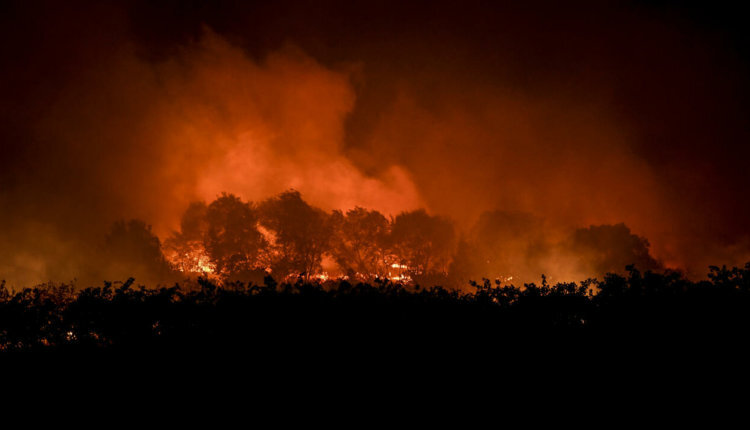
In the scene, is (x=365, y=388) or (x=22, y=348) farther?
(x=22, y=348)

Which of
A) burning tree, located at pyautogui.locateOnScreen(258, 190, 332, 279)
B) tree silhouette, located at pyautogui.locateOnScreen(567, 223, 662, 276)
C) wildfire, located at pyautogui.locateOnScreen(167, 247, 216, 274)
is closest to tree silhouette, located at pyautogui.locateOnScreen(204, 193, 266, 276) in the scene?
wildfire, located at pyautogui.locateOnScreen(167, 247, 216, 274)

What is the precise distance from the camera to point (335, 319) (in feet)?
20.5

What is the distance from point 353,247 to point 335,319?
35613 mm

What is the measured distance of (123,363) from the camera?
603 centimetres

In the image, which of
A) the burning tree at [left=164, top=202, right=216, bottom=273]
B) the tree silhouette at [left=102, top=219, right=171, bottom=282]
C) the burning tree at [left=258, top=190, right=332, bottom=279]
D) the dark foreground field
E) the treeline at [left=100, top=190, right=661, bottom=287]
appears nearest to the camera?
the dark foreground field

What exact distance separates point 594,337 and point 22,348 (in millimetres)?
8874

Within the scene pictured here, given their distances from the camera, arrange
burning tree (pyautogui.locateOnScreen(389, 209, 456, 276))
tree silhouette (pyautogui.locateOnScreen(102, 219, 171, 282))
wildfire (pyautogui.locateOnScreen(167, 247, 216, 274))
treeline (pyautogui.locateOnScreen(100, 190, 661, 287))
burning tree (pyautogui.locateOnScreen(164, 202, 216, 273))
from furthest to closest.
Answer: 1. burning tree (pyautogui.locateOnScreen(389, 209, 456, 276))
2. burning tree (pyautogui.locateOnScreen(164, 202, 216, 273))
3. wildfire (pyautogui.locateOnScreen(167, 247, 216, 274))
4. treeline (pyautogui.locateOnScreen(100, 190, 661, 287))
5. tree silhouette (pyautogui.locateOnScreen(102, 219, 171, 282))

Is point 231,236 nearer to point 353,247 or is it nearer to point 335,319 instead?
point 353,247

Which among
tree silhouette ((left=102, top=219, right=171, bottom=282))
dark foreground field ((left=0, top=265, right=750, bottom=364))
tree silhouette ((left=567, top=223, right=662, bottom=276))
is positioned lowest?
dark foreground field ((left=0, top=265, right=750, bottom=364))

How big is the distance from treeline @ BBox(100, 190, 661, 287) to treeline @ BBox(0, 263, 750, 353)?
89.6 feet

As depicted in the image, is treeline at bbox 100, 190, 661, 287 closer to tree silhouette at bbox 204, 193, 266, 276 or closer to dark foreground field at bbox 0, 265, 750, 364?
tree silhouette at bbox 204, 193, 266, 276

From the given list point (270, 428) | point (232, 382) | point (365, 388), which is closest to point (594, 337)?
point (365, 388)

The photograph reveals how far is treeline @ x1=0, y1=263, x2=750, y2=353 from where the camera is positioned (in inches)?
240

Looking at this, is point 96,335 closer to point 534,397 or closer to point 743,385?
point 534,397
